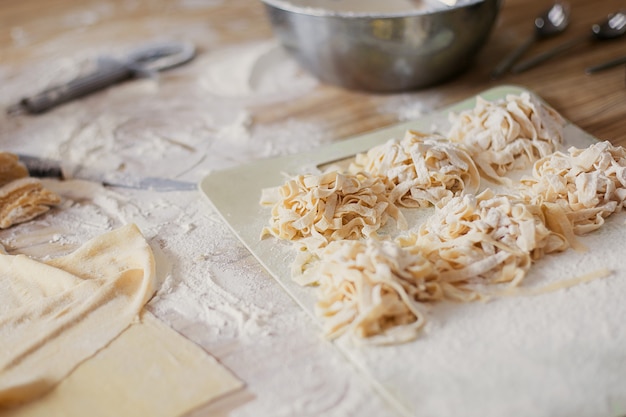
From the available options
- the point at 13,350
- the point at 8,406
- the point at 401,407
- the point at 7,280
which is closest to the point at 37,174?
the point at 7,280

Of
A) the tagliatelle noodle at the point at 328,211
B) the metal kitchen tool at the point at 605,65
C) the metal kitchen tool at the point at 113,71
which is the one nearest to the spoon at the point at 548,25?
the metal kitchen tool at the point at 605,65

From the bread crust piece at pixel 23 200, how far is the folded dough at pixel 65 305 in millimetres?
182

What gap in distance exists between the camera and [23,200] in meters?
1.64

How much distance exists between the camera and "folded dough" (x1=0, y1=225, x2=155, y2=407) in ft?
3.87

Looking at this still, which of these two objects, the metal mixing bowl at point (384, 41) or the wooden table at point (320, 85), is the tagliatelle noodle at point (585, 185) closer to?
the wooden table at point (320, 85)

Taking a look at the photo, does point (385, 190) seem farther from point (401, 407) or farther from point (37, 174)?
point (37, 174)

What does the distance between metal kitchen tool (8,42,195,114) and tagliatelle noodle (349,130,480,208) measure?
1.09m

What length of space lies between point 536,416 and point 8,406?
0.87m

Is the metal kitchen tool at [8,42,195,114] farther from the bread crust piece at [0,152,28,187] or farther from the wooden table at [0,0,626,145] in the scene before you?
the bread crust piece at [0,152,28,187]

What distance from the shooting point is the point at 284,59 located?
2377 mm

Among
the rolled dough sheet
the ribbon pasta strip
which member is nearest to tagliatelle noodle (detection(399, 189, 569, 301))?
the ribbon pasta strip

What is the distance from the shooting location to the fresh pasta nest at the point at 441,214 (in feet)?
3.99

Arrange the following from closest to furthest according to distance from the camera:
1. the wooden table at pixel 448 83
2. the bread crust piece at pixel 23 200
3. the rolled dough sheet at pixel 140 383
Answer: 1. the rolled dough sheet at pixel 140 383
2. the bread crust piece at pixel 23 200
3. the wooden table at pixel 448 83

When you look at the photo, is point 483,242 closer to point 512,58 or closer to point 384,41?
point 384,41
